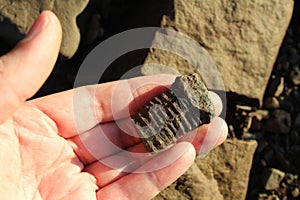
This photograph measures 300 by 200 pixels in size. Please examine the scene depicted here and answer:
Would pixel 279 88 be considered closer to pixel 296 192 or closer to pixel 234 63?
pixel 234 63

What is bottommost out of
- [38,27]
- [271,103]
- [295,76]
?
[271,103]

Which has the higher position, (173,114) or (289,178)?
(173,114)

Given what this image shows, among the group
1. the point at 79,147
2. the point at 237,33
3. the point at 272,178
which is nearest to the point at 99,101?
the point at 79,147

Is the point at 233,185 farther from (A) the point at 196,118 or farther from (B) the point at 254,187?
(A) the point at 196,118

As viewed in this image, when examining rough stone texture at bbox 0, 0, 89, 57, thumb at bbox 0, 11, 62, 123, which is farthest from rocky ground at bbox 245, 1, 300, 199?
thumb at bbox 0, 11, 62, 123

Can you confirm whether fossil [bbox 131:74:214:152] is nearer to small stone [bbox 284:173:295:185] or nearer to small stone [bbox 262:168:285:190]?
small stone [bbox 262:168:285:190]

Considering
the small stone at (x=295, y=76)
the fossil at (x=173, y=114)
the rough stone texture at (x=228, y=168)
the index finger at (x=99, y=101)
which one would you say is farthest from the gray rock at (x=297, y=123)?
the index finger at (x=99, y=101)

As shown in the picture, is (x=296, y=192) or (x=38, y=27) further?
(x=296, y=192)
